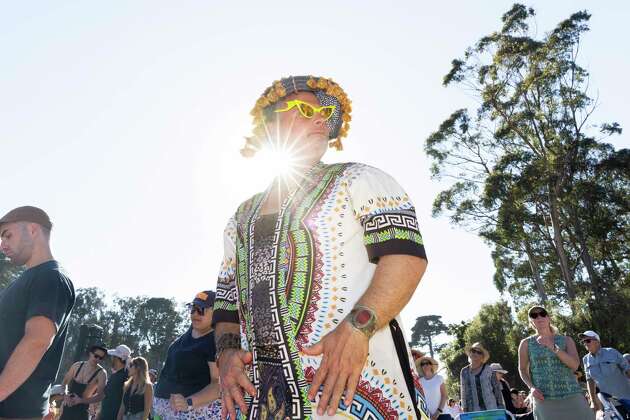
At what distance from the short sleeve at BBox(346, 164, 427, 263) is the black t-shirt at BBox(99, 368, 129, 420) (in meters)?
5.82

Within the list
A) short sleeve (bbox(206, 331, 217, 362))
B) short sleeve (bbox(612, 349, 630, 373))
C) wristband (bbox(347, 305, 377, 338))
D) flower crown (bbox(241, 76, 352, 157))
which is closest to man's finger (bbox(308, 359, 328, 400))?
wristband (bbox(347, 305, 377, 338))

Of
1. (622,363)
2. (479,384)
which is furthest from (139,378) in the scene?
(622,363)

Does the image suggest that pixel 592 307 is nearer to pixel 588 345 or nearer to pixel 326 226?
pixel 588 345

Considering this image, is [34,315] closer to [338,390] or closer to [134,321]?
[338,390]

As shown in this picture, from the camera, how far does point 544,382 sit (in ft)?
16.3

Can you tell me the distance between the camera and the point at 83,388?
6395 millimetres

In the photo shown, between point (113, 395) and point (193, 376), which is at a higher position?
point (113, 395)

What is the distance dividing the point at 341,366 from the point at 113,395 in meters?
6.06

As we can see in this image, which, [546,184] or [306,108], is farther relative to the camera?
[546,184]

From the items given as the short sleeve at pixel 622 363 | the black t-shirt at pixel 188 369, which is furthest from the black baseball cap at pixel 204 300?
the short sleeve at pixel 622 363

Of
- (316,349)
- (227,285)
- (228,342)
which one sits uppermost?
(227,285)

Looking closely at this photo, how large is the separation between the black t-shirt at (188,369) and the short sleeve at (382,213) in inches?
121

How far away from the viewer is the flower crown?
2041 millimetres

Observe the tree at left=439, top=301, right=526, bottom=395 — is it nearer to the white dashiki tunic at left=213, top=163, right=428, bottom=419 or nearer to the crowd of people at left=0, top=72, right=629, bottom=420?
the crowd of people at left=0, top=72, right=629, bottom=420
